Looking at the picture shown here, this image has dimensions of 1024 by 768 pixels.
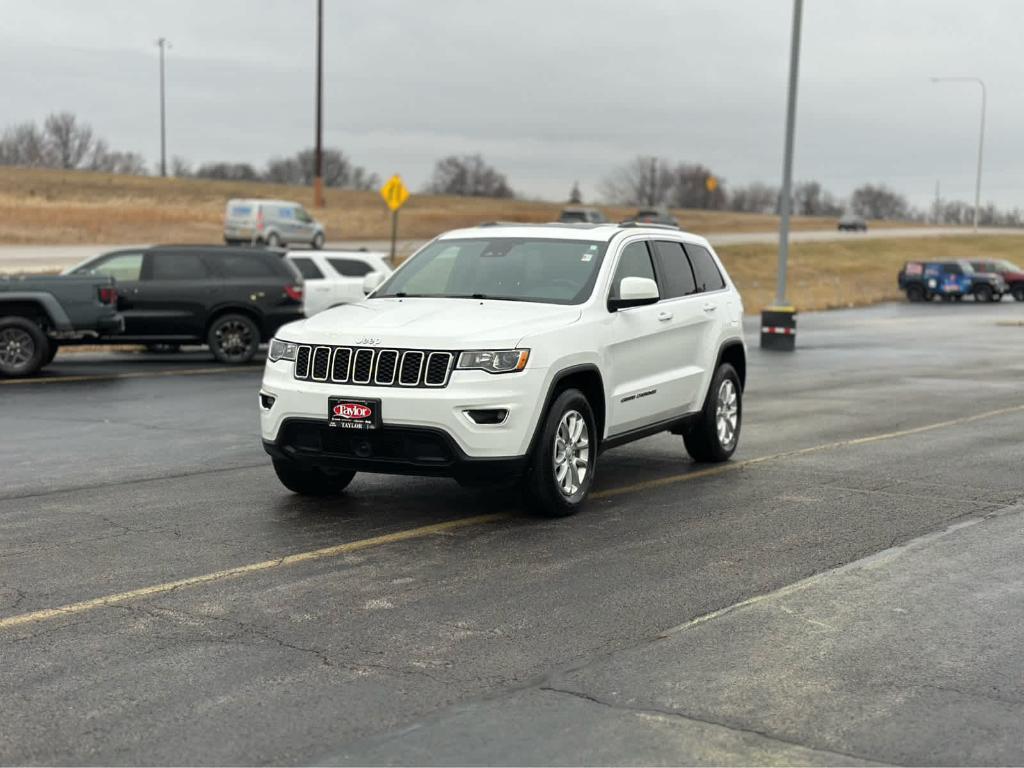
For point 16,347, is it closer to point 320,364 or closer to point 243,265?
point 243,265

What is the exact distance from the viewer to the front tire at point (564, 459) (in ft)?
27.9

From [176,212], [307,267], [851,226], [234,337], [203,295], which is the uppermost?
[851,226]

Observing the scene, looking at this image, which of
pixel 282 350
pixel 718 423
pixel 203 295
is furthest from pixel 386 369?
pixel 203 295

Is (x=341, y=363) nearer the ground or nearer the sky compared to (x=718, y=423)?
nearer the sky

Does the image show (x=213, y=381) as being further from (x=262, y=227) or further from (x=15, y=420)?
(x=262, y=227)

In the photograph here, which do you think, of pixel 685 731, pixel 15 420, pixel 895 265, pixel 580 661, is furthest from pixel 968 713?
pixel 895 265

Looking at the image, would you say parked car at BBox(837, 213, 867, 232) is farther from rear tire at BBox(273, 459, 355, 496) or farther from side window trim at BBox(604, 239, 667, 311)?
rear tire at BBox(273, 459, 355, 496)

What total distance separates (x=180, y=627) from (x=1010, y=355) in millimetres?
22811

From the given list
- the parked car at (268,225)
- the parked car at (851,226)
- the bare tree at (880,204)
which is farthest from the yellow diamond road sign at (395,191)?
the bare tree at (880,204)

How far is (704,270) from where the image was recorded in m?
11.4

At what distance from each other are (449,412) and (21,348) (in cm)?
1167

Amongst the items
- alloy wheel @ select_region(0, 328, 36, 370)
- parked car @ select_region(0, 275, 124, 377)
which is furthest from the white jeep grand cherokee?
alloy wheel @ select_region(0, 328, 36, 370)

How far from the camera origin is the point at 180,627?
614 centimetres

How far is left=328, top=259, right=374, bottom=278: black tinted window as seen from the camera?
24641 mm
